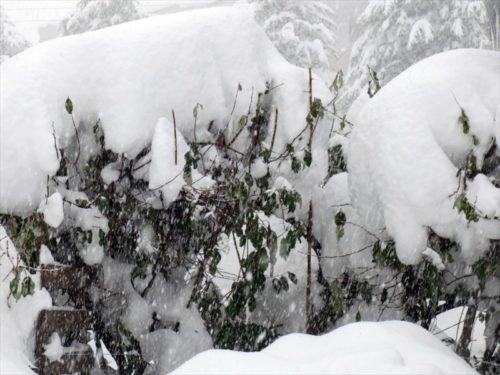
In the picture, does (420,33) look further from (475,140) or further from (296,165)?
(475,140)

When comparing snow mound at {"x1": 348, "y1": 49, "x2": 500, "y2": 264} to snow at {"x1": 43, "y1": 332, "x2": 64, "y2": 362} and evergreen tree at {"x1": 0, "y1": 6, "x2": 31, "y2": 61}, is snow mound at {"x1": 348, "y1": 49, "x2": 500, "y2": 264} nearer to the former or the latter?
snow at {"x1": 43, "y1": 332, "x2": 64, "y2": 362}

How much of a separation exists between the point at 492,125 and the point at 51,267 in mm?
2589

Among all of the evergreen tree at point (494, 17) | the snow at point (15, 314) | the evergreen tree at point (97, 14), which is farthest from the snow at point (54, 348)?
the evergreen tree at point (97, 14)

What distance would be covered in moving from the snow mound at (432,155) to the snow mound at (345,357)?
80 cm

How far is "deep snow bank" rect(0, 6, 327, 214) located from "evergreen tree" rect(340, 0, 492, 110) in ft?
50.9

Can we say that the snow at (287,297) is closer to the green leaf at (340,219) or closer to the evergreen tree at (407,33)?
the green leaf at (340,219)

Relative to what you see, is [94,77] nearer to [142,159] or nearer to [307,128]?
[142,159]

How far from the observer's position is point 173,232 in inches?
161

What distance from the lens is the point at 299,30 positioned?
838 inches

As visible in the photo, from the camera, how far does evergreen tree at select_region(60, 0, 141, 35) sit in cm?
2027

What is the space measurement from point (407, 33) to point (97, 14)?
9.69m

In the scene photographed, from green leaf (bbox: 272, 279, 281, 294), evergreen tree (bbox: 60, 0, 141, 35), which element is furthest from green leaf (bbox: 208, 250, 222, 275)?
evergreen tree (bbox: 60, 0, 141, 35)

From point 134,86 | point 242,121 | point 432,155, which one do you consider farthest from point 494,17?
point 134,86

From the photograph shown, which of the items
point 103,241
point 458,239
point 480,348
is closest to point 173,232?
point 103,241
